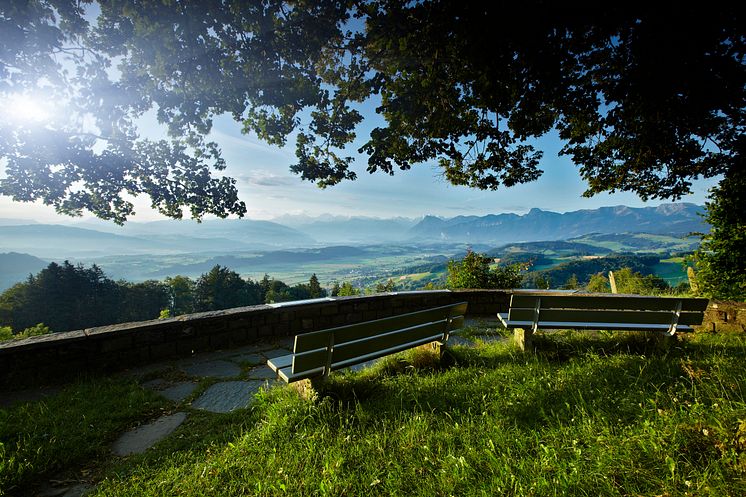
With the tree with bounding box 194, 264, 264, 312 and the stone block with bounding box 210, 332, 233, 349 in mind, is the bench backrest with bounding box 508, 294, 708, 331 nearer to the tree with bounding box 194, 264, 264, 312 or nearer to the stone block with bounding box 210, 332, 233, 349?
the stone block with bounding box 210, 332, 233, 349

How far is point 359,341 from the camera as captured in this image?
10.0 ft

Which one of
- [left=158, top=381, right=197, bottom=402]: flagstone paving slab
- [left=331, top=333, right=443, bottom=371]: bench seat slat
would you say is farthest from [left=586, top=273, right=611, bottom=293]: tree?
[left=158, top=381, right=197, bottom=402]: flagstone paving slab

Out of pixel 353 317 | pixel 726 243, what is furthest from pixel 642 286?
pixel 353 317

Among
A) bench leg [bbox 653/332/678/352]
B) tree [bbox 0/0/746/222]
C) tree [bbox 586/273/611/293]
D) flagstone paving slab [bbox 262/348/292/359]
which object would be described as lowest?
tree [bbox 586/273/611/293]

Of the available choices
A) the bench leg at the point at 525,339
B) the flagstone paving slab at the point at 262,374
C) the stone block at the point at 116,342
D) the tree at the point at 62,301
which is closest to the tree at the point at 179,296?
the tree at the point at 62,301

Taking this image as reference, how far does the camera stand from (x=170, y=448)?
2410mm

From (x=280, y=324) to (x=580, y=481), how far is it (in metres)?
4.51

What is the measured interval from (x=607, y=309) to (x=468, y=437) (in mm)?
2990

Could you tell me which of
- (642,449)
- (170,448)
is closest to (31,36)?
(170,448)

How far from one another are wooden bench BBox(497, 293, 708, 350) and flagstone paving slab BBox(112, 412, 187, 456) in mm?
3606

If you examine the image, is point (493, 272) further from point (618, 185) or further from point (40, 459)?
point (40, 459)

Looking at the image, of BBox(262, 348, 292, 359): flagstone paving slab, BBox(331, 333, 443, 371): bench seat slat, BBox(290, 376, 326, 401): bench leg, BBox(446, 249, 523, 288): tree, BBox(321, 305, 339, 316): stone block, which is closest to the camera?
BBox(290, 376, 326, 401): bench leg

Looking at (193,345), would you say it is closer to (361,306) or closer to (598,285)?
(361,306)

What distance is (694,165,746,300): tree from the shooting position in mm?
5730
